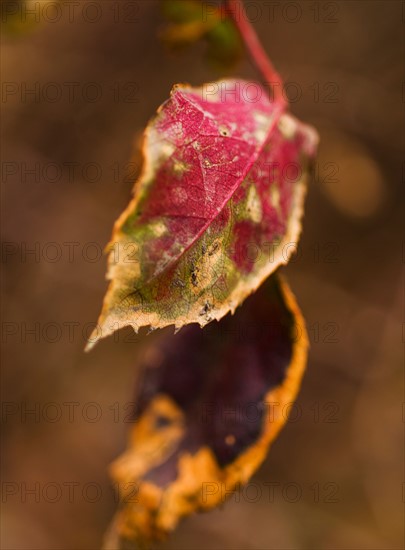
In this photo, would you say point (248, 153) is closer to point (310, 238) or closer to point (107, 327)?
point (107, 327)

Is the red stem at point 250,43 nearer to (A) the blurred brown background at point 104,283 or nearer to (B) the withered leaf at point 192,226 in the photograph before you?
(B) the withered leaf at point 192,226

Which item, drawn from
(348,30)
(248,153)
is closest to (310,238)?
(348,30)

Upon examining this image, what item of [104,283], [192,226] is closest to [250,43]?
[192,226]

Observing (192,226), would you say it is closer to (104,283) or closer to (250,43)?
(250,43)

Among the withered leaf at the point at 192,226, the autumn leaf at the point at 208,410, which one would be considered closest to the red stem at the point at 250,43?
the withered leaf at the point at 192,226

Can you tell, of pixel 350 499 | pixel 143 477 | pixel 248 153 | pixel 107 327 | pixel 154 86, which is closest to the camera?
pixel 107 327

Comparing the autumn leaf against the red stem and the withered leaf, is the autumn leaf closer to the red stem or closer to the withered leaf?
the withered leaf
